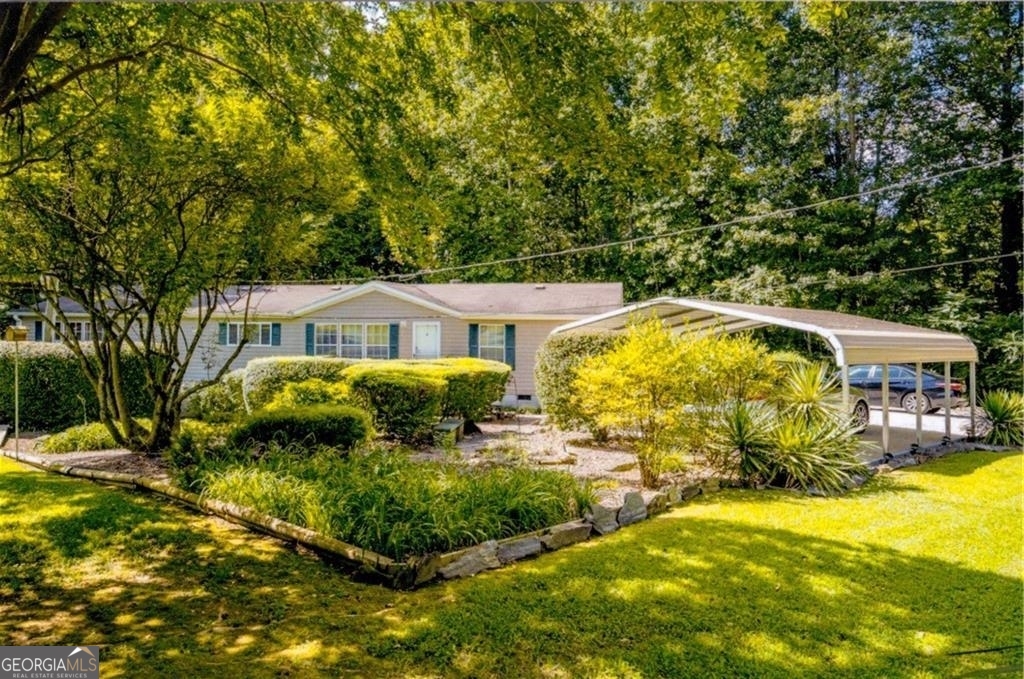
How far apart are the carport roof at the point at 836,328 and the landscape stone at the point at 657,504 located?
9.24 ft

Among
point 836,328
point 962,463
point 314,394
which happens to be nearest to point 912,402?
point 962,463

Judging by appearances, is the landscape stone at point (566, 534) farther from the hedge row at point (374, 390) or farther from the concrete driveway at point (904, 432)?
the concrete driveway at point (904, 432)

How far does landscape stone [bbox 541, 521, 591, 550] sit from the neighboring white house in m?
12.2

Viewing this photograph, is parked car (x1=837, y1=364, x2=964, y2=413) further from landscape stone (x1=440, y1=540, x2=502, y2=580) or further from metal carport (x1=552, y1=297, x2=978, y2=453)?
landscape stone (x1=440, y1=540, x2=502, y2=580)

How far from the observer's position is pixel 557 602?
385 centimetres

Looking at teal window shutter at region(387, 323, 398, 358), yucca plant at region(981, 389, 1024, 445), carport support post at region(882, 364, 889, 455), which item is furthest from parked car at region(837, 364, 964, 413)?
teal window shutter at region(387, 323, 398, 358)

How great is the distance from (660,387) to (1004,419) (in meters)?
8.28

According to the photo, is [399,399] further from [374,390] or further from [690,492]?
[690,492]

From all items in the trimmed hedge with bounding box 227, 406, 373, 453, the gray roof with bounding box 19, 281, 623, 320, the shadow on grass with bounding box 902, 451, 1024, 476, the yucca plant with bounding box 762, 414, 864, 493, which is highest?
the gray roof with bounding box 19, 281, 623, 320

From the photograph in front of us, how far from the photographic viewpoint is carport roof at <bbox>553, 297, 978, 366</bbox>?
831 centimetres

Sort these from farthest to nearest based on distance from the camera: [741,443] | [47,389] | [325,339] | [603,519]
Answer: [325,339], [47,389], [741,443], [603,519]

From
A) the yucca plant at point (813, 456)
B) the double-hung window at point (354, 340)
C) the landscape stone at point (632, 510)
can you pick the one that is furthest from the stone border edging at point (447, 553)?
the double-hung window at point (354, 340)

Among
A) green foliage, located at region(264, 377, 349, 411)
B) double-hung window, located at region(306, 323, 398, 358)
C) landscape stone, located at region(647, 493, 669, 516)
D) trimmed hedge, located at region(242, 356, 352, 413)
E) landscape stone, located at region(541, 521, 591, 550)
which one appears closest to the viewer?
landscape stone, located at region(541, 521, 591, 550)

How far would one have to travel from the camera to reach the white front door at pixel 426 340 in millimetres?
18250
